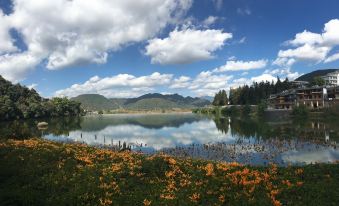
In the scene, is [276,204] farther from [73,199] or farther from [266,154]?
[266,154]

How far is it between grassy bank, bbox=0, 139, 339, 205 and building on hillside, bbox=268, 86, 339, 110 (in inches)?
5707

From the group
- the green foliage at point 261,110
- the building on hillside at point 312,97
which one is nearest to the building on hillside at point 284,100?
the building on hillside at point 312,97

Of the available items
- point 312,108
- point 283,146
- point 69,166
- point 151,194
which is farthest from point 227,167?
point 312,108

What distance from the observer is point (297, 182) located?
18562 millimetres

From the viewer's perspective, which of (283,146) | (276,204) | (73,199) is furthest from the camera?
(283,146)

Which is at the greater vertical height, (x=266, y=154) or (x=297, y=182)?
(x=297, y=182)

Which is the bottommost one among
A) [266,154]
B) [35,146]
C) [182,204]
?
[266,154]

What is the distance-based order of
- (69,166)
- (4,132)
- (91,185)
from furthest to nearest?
(4,132)
(69,166)
(91,185)

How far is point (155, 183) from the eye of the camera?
20188mm

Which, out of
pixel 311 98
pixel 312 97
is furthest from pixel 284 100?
pixel 312 97

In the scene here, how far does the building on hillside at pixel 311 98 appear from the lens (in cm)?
15415

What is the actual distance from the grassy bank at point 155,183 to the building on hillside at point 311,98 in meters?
145

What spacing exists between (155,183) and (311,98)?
163m

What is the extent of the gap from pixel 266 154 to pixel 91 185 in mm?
45014
